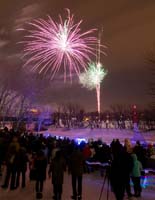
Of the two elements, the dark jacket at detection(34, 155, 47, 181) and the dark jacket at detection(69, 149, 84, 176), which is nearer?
the dark jacket at detection(69, 149, 84, 176)

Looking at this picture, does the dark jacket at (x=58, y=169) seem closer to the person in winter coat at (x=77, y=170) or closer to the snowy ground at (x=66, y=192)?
the person in winter coat at (x=77, y=170)

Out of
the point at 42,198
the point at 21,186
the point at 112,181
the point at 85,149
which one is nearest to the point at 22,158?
the point at 21,186

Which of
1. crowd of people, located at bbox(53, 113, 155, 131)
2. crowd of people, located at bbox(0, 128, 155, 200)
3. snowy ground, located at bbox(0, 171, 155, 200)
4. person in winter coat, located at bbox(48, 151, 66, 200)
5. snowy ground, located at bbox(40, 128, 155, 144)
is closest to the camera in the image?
crowd of people, located at bbox(0, 128, 155, 200)

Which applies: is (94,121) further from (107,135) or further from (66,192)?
(66,192)

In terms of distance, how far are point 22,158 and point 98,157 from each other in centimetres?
775

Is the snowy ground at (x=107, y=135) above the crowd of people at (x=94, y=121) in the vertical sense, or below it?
below

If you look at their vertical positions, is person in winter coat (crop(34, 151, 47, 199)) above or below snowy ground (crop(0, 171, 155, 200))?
above

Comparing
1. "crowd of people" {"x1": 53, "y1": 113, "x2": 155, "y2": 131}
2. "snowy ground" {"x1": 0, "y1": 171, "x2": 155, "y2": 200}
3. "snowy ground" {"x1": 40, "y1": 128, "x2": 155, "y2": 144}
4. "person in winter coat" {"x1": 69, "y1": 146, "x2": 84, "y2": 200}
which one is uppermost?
"crowd of people" {"x1": 53, "y1": 113, "x2": 155, "y2": 131}

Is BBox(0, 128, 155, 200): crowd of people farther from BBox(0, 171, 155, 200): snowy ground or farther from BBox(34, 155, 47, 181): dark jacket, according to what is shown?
BBox(0, 171, 155, 200): snowy ground

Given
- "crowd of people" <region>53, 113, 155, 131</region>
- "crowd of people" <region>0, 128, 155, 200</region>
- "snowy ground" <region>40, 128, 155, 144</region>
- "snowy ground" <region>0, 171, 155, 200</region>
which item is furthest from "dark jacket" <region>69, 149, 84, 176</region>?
"crowd of people" <region>53, 113, 155, 131</region>

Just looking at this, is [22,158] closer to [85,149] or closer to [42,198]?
[42,198]

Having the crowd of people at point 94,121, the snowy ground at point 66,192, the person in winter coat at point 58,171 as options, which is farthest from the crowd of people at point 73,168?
the crowd of people at point 94,121

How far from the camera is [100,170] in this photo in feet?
68.8

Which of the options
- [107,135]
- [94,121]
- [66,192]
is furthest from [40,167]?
[94,121]
